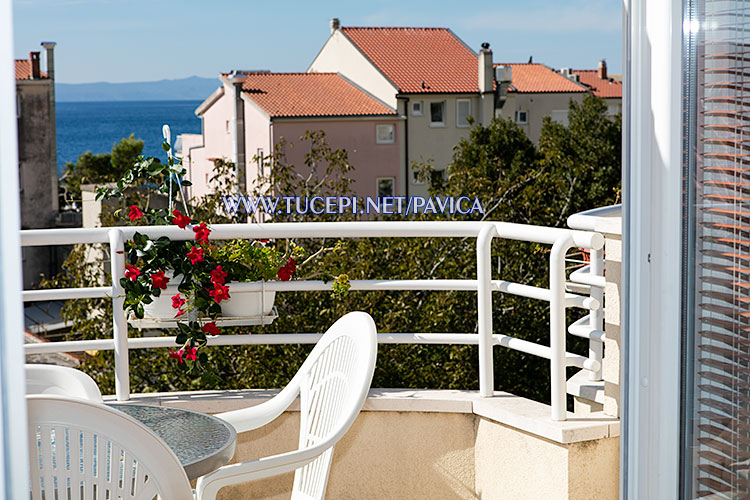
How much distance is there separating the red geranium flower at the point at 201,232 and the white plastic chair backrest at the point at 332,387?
0.72 m

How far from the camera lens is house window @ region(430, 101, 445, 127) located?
91.5 feet

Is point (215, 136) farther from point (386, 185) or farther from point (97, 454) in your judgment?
point (97, 454)

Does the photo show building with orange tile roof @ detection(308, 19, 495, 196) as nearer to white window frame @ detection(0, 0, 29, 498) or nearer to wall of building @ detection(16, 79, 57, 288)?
wall of building @ detection(16, 79, 57, 288)

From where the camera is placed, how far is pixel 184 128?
7781 centimetres

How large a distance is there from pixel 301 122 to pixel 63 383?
2278 centimetres

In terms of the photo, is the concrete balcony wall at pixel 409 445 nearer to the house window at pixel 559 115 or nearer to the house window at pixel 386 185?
the house window at pixel 386 185

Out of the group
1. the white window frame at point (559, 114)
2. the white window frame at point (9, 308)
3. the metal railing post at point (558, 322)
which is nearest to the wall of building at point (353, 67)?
the white window frame at point (559, 114)

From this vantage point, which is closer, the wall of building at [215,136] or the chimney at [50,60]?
the wall of building at [215,136]

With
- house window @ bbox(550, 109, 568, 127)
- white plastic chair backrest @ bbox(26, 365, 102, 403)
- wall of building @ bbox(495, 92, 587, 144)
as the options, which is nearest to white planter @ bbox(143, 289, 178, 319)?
white plastic chair backrest @ bbox(26, 365, 102, 403)

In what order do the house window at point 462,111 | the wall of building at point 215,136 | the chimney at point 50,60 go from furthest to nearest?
the chimney at point 50,60
the house window at point 462,111
the wall of building at point 215,136

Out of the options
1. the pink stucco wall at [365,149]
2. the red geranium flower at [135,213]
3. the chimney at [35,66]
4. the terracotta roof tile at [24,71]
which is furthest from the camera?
the chimney at [35,66]

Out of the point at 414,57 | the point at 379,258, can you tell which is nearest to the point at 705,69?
the point at 379,258

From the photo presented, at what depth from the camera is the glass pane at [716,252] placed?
4.91ft

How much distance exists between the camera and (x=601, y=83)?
38719mm
